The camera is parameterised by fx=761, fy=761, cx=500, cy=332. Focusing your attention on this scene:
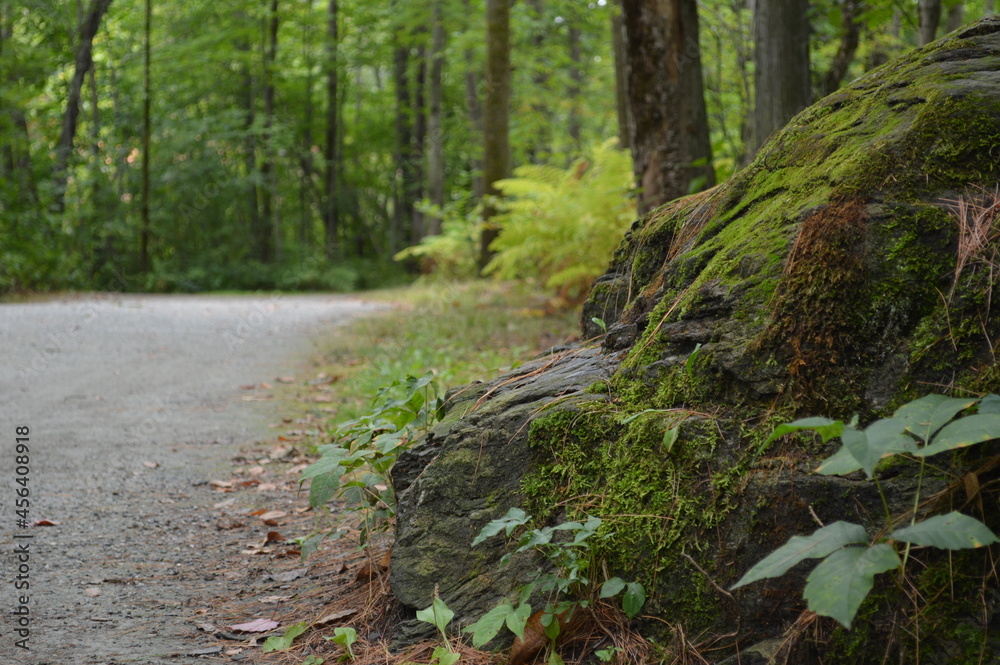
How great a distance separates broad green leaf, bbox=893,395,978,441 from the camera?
157cm

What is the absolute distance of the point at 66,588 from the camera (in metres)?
2.80

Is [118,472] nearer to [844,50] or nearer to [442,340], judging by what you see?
[442,340]

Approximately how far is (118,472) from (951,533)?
4.06 metres

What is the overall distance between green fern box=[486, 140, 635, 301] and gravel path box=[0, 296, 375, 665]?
112 inches

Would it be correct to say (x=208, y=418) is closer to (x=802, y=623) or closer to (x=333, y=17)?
(x=802, y=623)

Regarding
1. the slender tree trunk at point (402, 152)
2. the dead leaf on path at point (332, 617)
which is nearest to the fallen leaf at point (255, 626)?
the dead leaf on path at point (332, 617)

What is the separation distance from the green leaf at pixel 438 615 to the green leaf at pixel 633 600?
0.51m

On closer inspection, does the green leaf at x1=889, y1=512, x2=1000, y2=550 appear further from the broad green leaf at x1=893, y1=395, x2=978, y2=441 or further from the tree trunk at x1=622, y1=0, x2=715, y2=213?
the tree trunk at x1=622, y1=0, x2=715, y2=213

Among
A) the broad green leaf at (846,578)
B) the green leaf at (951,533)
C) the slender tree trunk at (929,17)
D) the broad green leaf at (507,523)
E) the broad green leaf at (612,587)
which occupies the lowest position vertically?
the broad green leaf at (612,587)

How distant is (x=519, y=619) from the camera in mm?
2045

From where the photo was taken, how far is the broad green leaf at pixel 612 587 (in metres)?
2.00

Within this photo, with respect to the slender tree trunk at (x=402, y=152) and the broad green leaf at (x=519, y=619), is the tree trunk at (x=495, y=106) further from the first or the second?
the broad green leaf at (x=519, y=619)

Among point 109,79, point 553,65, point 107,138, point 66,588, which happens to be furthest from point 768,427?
point 109,79

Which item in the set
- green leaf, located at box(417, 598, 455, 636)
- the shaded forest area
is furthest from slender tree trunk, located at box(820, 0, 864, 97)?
green leaf, located at box(417, 598, 455, 636)
